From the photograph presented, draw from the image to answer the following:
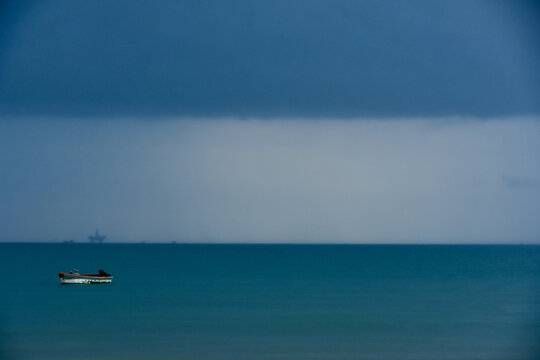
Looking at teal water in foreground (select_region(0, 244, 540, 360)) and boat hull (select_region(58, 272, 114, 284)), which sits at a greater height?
boat hull (select_region(58, 272, 114, 284))

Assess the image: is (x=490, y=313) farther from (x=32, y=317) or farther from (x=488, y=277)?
(x=488, y=277)

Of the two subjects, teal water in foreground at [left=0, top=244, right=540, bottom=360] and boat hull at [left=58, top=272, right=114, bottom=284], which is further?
boat hull at [left=58, top=272, right=114, bottom=284]

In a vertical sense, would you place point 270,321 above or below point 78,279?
below

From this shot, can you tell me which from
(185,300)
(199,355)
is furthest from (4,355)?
(185,300)

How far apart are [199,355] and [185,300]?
17090 millimetres

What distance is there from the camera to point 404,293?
44406mm

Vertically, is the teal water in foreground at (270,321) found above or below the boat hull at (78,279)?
below

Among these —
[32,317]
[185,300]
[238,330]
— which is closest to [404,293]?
[185,300]

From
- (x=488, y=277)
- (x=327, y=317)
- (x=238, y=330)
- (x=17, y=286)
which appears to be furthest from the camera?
(x=488, y=277)

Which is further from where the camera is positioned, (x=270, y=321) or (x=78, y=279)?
(x=78, y=279)

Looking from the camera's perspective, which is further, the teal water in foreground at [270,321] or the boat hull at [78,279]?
the boat hull at [78,279]

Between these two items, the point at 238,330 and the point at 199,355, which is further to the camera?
the point at 238,330

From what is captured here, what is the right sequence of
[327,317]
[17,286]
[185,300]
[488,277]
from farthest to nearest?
[488,277], [17,286], [185,300], [327,317]

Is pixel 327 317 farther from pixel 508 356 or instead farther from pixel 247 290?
pixel 247 290
